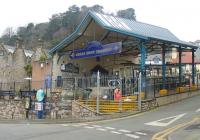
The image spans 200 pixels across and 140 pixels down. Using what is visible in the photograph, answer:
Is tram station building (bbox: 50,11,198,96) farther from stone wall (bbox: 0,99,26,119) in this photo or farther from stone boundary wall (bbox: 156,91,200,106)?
stone wall (bbox: 0,99,26,119)

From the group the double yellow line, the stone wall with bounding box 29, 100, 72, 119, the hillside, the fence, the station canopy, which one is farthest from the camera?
the hillside

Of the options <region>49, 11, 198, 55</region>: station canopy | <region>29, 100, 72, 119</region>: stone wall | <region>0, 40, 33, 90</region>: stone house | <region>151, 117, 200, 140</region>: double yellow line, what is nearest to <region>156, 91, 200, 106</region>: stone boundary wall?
<region>49, 11, 198, 55</region>: station canopy

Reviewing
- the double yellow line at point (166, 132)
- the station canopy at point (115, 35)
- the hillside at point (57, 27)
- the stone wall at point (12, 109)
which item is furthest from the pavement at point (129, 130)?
the hillside at point (57, 27)

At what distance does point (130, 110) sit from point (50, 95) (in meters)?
7.43

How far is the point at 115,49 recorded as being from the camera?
3178 centimetres

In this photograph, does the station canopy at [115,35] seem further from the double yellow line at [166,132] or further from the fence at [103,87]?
the double yellow line at [166,132]

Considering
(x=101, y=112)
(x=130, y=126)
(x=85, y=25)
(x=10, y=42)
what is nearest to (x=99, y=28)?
(x=85, y=25)

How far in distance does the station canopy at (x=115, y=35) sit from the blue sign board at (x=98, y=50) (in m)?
1.03

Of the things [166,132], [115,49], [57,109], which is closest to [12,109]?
[57,109]

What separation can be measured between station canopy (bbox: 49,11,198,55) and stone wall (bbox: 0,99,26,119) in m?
7.42

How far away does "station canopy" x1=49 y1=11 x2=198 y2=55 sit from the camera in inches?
1199

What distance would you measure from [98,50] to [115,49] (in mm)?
2025

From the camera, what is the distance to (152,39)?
97.3 ft

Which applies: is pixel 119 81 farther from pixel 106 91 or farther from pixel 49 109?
pixel 49 109
